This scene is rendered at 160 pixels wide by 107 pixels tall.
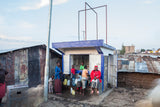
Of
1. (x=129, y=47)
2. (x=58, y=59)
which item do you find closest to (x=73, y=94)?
(x=58, y=59)

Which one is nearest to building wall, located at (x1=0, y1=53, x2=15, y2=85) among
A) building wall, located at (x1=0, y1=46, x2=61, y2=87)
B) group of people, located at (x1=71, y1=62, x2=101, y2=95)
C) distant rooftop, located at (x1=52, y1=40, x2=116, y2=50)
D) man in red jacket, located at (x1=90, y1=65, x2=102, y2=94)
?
building wall, located at (x1=0, y1=46, x2=61, y2=87)

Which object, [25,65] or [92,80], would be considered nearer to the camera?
[92,80]

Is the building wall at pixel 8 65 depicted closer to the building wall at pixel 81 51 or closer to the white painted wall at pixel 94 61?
the building wall at pixel 81 51

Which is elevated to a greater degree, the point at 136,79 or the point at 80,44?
the point at 80,44

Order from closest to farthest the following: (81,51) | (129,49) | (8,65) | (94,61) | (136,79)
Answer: (8,65) < (94,61) < (81,51) < (136,79) < (129,49)

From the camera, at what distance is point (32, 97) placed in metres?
4.54

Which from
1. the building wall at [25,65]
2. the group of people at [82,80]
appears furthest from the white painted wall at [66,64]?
the building wall at [25,65]

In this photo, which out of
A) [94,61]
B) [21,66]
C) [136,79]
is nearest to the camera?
[21,66]

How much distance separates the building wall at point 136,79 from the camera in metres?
8.59

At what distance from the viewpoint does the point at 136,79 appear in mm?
9016

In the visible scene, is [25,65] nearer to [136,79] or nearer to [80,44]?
[80,44]

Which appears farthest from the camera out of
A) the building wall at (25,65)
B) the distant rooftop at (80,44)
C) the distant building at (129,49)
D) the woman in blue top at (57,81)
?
the distant building at (129,49)

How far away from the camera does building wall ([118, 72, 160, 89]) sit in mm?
8594

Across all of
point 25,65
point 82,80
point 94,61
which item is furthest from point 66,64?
point 25,65
